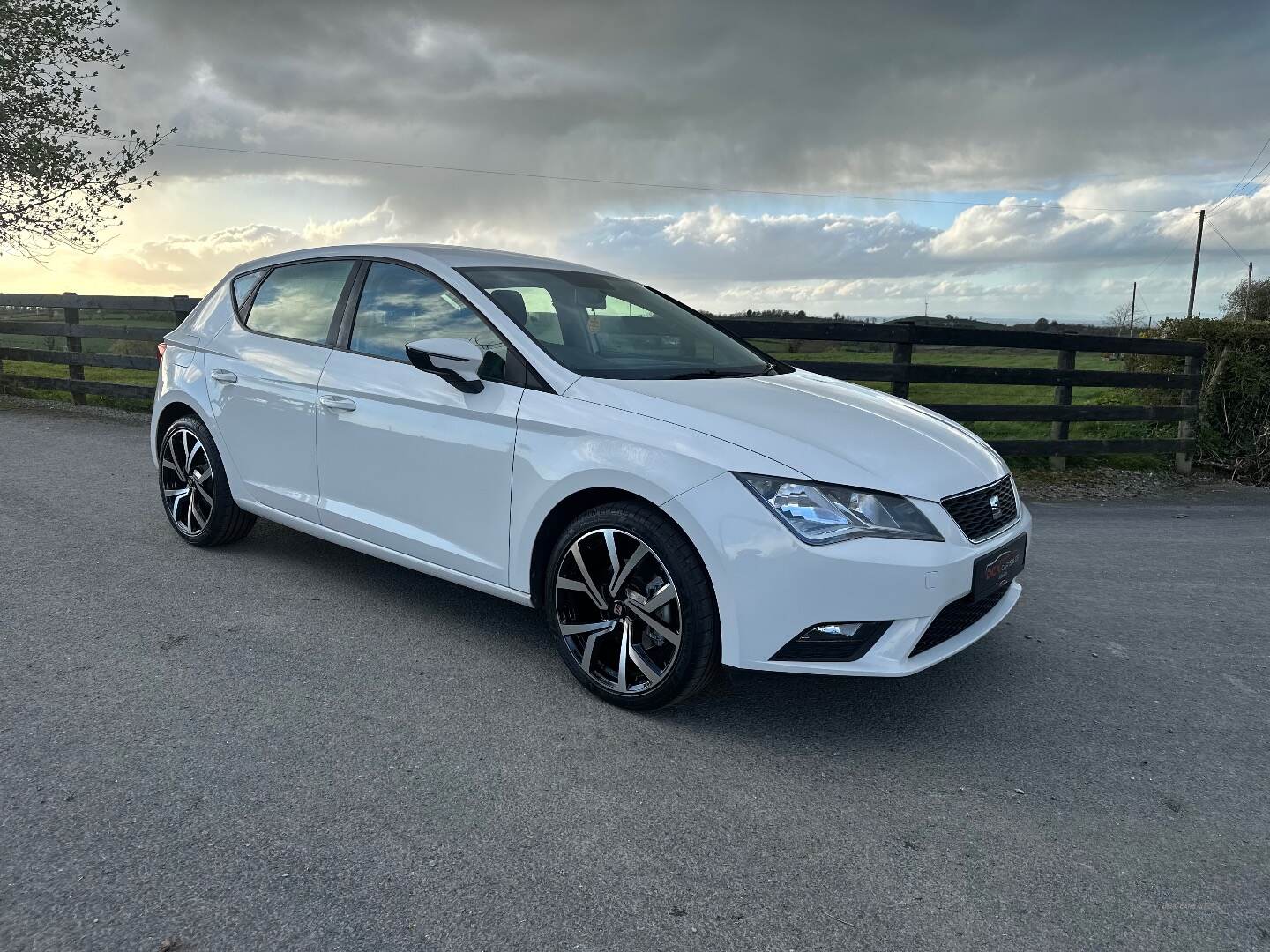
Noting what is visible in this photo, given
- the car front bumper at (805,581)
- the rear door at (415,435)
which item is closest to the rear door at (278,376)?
the rear door at (415,435)

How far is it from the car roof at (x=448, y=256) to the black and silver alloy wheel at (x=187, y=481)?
3.83 feet

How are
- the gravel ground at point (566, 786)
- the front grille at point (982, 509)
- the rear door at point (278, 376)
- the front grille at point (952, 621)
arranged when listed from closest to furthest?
the gravel ground at point (566, 786) → the front grille at point (952, 621) → the front grille at point (982, 509) → the rear door at point (278, 376)

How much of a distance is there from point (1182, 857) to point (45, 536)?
579 centimetres

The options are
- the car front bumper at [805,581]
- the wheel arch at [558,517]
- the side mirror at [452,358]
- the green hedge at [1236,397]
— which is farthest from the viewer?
the green hedge at [1236,397]

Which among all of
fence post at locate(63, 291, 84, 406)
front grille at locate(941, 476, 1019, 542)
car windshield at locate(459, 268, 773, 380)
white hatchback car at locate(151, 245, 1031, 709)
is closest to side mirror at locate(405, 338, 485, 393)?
white hatchback car at locate(151, 245, 1031, 709)

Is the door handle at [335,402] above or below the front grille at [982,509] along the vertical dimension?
above

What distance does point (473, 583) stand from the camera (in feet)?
12.2

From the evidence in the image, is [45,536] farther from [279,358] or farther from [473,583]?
[473,583]

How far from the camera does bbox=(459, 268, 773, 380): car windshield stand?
364 cm

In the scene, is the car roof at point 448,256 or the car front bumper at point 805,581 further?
the car roof at point 448,256

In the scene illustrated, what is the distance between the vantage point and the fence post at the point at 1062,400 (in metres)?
8.60

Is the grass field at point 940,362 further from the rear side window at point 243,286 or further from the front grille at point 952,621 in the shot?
the front grille at point 952,621

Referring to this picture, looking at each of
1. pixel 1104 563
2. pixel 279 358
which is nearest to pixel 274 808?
pixel 279 358

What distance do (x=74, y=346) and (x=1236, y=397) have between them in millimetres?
13635
